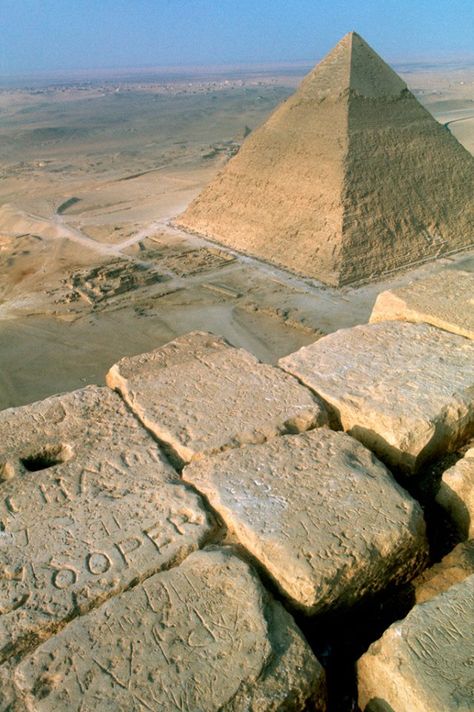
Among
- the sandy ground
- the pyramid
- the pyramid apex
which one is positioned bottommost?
the sandy ground

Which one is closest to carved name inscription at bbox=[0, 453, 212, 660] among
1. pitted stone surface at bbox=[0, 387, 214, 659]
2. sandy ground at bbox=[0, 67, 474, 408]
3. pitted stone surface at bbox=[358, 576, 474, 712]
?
pitted stone surface at bbox=[0, 387, 214, 659]

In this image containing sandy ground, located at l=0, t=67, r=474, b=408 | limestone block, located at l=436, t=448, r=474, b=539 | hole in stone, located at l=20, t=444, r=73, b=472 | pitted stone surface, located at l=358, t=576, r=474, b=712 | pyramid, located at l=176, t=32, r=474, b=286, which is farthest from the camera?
pyramid, located at l=176, t=32, r=474, b=286

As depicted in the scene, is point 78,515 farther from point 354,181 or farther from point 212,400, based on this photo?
point 354,181

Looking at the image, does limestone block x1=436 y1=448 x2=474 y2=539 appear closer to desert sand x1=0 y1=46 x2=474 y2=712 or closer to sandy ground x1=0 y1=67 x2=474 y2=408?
desert sand x1=0 y1=46 x2=474 y2=712

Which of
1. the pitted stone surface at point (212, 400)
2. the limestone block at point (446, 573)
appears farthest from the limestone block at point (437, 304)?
the limestone block at point (446, 573)

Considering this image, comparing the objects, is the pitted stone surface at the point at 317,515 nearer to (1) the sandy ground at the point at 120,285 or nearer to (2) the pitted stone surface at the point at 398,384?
(2) the pitted stone surface at the point at 398,384

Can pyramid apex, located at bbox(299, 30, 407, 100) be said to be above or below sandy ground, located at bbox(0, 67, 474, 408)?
above

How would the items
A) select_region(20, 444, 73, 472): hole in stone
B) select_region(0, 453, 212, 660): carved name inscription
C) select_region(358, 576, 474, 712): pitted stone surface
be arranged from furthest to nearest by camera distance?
select_region(20, 444, 73, 472): hole in stone
select_region(0, 453, 212, 660): carved name inscription
select_region(358, 576, 474, 712): pitted stone surface
